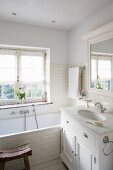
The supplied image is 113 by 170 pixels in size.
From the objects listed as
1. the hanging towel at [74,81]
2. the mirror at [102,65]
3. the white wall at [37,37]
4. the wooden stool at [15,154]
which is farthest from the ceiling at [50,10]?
the wooden stool at [15,154]

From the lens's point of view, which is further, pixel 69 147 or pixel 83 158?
pixel 69 147

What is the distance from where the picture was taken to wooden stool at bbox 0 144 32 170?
1.64 metres

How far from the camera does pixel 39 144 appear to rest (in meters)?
2.09

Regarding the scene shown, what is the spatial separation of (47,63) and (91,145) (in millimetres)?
2105

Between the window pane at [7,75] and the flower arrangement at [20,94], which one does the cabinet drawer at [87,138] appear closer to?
the flower arrangement at [20,94]

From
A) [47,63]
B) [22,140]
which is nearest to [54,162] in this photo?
[22,140]

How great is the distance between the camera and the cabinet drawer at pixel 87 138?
1460mm

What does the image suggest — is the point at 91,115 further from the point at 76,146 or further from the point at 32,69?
the point at 32,69

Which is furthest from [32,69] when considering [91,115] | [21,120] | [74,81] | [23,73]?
[91,115]

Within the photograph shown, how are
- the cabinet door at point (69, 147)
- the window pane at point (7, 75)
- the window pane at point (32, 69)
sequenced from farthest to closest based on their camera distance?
the window pane at point (32, 69), the window pane at point (7, 75), the cabinet door at point (69, 147)

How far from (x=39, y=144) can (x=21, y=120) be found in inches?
37.6

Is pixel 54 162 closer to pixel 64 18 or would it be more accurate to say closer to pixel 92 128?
pixel 92 128

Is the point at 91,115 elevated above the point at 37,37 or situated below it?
below

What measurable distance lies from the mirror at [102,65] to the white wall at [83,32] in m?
0.26
